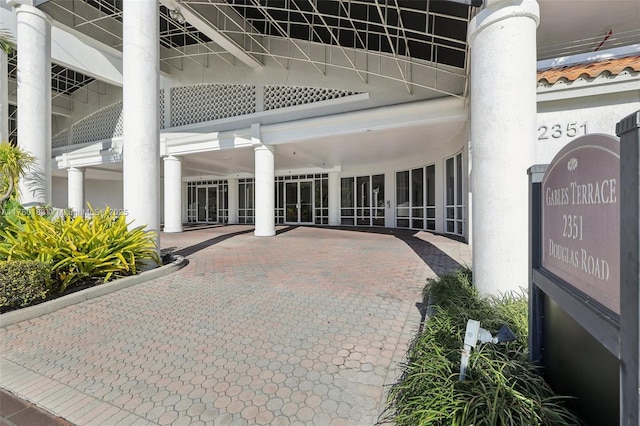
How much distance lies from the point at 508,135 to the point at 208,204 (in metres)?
22.6

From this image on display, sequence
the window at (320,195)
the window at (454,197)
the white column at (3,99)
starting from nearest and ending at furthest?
the white column at (3,99) → the window at (454,197) → the window at (320,195)

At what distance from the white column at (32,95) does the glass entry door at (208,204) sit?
47.5 feet

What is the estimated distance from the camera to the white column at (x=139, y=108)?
675cm

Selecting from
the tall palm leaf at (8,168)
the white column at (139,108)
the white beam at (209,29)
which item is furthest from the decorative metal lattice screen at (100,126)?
the white column at (139,108)

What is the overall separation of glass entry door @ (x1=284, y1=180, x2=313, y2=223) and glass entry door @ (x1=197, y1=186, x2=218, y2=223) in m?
6.01

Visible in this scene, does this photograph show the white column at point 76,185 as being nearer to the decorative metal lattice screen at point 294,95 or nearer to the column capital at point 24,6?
the column capital at point 24,6

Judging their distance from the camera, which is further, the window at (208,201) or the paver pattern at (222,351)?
the window at (208,201)

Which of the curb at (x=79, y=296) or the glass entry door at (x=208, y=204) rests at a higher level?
the glass entry door at (x=208, y=204)

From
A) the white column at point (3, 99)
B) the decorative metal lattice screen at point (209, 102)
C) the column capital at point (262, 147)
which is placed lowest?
the column capital at point (262, 147)

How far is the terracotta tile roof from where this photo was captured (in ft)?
17.7

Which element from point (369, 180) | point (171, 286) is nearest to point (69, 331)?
point (171, 286)

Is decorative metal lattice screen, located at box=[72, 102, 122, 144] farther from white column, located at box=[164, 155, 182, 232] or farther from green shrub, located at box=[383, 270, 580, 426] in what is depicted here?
green shrub, located at box=[383, 270, 580, 426]

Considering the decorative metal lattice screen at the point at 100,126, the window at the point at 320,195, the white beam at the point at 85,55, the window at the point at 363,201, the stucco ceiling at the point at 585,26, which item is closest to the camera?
the stucco ceiling at the point at 585,26

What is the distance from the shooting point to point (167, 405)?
2438mm
